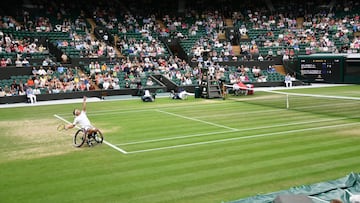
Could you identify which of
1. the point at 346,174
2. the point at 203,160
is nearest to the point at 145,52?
the point at 203,160

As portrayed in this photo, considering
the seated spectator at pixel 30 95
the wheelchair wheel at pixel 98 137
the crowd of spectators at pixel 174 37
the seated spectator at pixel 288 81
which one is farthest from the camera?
the seated spectator at pixel 288 81

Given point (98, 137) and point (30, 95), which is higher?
point (30, 95)

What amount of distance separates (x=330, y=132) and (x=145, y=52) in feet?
88.5

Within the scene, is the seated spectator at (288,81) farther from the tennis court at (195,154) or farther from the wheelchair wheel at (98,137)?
the wheelchair wheel at (98,137)

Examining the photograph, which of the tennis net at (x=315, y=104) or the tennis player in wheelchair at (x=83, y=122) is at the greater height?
the tennis player in wheelchair at (x=83, y=122)

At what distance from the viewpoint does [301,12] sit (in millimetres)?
54531

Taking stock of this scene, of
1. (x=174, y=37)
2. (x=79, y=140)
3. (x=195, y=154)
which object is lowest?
(x=195, y=154)

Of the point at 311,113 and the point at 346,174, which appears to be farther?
the point at 311,113

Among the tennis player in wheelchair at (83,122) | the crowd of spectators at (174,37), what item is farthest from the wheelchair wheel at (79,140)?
the crowd of spectators at (174,37)

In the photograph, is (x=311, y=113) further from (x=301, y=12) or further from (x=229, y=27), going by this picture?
(x=301, y=12)

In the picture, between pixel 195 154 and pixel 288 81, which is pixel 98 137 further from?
pixel 288 81

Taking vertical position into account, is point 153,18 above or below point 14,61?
above

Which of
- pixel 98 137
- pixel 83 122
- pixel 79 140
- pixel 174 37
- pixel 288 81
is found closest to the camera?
pixel 83 122

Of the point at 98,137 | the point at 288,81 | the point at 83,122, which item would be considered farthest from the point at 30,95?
the point at 288,81
